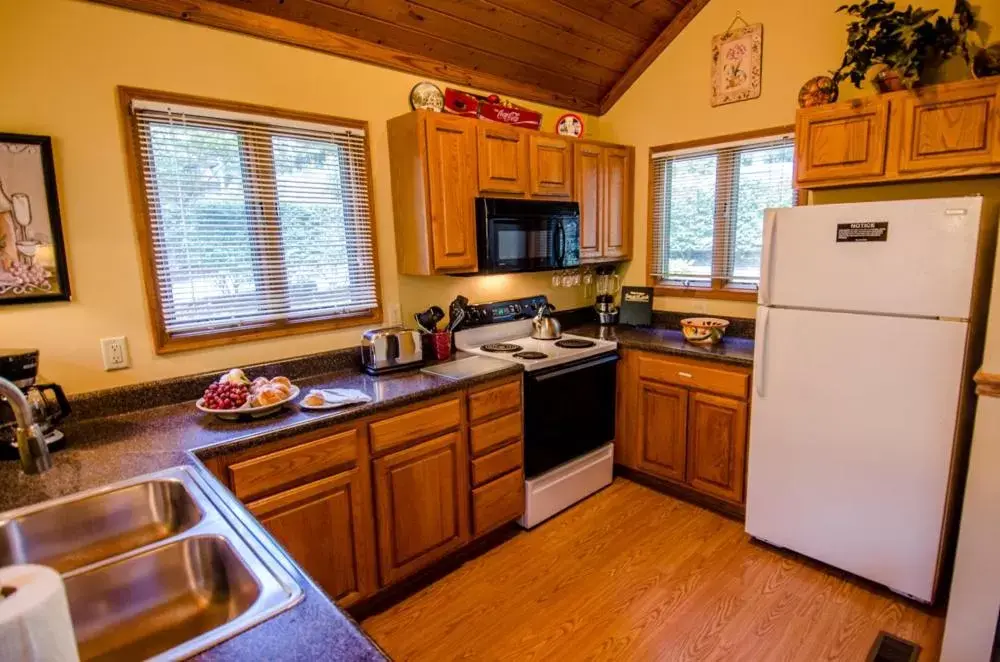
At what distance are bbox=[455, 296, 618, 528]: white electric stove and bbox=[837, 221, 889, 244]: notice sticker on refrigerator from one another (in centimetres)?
128

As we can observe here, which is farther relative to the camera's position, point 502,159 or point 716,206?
point 716,206

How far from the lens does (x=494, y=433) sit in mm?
2535

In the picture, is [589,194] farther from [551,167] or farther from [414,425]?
[414,425]

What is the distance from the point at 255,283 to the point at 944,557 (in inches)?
120

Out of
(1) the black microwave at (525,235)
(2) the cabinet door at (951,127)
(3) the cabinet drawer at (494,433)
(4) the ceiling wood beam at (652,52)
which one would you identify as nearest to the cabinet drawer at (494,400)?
(3) the cabinet drawer at (494,433)

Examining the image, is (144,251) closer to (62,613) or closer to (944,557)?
(62,613)

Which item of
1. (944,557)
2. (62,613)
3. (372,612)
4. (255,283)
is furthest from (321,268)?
(944,557)

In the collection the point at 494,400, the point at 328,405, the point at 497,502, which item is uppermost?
the point at 328,405

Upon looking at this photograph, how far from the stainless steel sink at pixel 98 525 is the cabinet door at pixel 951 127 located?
2.84 meters

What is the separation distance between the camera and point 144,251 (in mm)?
1986

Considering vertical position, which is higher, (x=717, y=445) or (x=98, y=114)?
(x=98, y=114)

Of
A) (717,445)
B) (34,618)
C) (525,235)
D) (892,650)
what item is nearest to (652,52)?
(525,235)

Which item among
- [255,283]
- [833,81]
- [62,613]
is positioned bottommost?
[62,613]

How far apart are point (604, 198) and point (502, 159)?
889 mm
